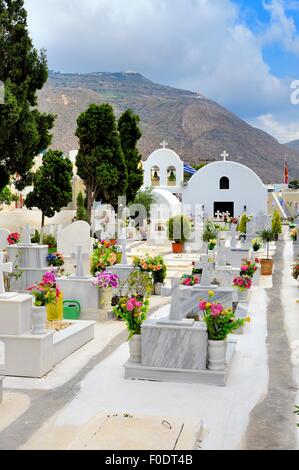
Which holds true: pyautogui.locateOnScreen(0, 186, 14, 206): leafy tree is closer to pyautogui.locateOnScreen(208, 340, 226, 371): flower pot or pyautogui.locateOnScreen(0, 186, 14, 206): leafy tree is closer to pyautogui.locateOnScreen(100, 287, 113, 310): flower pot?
pyautogui.locateOnScreen(100, 287, 113, 310): flower pot

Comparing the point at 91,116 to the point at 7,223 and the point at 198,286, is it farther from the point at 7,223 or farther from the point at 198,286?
the point at 198,286

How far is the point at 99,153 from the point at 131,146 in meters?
5.86

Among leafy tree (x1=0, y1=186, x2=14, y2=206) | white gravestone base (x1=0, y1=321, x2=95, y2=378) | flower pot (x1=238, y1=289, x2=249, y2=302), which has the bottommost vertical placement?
white gravestone base (x1=0, y1=321, x2=95, y2=378)

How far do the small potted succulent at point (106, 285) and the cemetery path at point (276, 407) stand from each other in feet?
10.8

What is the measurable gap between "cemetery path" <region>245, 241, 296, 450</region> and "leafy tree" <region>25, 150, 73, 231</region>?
1899 cm

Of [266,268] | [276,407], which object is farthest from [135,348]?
[266,268]

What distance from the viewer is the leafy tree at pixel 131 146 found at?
36.4 meters

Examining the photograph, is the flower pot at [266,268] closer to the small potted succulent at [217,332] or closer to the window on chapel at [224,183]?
the small potted succulent at [217,332]

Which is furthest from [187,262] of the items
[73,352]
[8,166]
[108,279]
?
[73,352]

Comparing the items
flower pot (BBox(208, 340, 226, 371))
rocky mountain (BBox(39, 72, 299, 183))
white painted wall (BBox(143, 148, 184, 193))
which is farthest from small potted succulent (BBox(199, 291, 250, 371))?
rocky mountain (BBox(39, 72, 299, 183))

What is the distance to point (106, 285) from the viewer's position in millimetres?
12188

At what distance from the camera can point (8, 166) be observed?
24797 millimetres

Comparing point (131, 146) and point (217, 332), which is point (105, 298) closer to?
point (217, 332)

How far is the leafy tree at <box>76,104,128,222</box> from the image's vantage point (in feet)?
103
